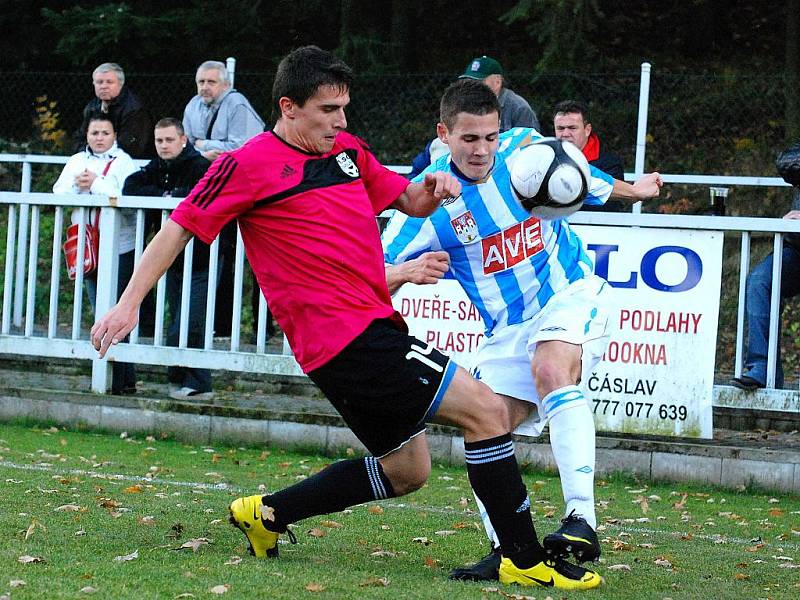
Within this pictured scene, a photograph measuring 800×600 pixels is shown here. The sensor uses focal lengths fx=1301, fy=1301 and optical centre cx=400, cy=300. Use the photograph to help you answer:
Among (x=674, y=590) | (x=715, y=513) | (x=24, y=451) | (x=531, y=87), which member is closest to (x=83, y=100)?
(x=531, y=87)

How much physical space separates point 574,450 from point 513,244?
97cm

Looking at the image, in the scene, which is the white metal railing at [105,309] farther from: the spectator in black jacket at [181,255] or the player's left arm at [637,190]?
the player's left arm at [637,190]

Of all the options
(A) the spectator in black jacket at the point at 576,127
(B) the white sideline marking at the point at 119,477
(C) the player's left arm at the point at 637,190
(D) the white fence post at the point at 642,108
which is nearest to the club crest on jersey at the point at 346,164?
(C) the player's left arm at the point at 637,190

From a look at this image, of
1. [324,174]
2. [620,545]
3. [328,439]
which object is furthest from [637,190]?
[328,439]

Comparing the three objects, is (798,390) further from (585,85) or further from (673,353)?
(585,85)

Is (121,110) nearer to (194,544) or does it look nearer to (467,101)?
(467,101)

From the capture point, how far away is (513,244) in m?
5.80

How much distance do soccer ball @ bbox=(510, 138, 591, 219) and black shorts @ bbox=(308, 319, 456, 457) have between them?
93 cm

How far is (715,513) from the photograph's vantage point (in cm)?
738

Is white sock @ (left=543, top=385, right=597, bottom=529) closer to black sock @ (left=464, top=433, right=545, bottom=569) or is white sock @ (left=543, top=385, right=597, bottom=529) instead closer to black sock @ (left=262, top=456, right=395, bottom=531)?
black sock @ (left=464, top=433, right=545, bottom=569)

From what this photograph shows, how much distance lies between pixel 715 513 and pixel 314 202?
3.53 m

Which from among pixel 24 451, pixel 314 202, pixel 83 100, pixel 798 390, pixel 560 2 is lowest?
pixel 24 451

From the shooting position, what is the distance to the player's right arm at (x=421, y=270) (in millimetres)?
5387

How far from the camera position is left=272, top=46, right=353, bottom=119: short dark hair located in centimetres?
503
